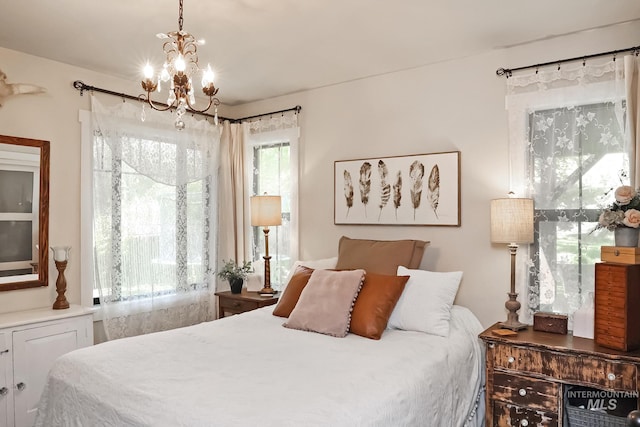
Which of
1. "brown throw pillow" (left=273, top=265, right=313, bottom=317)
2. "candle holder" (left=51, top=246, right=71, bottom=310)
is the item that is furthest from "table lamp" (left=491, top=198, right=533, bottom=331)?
"candle holder" (left=51, top=246, right=71, bottom=310)

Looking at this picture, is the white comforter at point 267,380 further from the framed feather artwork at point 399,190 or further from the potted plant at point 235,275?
the potted plant at point 235,275

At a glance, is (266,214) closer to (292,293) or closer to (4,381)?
(292,293)

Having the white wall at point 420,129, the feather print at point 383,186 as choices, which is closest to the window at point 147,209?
the white wall at point 420,129

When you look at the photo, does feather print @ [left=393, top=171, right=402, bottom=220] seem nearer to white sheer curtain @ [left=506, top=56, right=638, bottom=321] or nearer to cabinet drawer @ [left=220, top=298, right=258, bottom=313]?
white sheer curtain @ [left=506, top=56, right=638, bottom=321]

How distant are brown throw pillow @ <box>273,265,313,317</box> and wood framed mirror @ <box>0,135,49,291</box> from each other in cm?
178

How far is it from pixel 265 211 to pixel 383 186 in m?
1.09

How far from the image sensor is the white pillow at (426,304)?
2.69 metres

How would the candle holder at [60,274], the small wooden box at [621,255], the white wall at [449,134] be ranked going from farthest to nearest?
the candle holder at [60,274] → the white wall at [449,134] → the small wooden box at [621,255]

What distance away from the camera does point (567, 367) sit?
7.65 ft

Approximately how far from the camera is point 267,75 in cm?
376

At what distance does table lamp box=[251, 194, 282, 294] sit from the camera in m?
4.00

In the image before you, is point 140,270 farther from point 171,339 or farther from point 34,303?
point 171,339

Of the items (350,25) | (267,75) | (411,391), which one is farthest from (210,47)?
(411,391)

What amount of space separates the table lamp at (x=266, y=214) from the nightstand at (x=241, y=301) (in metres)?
0.15
